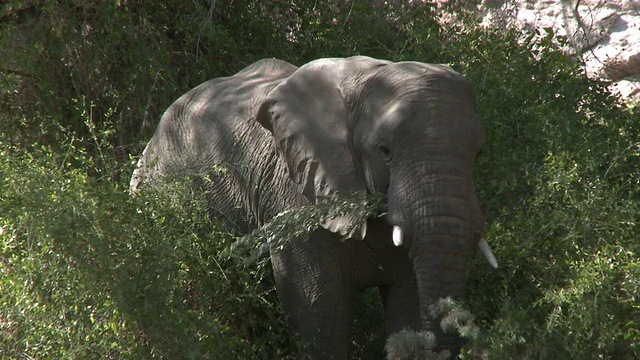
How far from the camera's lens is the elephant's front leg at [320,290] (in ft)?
17.5

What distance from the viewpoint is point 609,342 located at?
4.65m

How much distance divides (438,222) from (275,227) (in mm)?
883

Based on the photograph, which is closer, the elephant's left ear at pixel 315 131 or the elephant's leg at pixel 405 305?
the elephant's left ear at pixel 315 131

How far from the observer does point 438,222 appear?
465 centimetres

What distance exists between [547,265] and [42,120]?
12.9 ft

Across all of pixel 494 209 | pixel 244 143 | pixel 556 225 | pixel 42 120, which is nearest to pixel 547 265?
pixel 556 225

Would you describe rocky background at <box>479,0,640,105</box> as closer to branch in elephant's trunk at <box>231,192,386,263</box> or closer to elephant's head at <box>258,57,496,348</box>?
elephant's head at <box>258,57,496,348</box>

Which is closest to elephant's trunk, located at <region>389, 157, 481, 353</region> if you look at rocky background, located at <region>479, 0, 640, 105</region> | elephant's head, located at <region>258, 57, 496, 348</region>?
Result: elephant's head, located at <region>258, 57, 496, 348</region>

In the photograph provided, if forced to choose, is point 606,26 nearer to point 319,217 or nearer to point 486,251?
point 486,251

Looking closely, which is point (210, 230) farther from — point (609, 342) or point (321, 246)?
point (609, 342)

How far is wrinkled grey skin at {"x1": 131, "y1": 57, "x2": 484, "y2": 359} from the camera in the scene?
472cm

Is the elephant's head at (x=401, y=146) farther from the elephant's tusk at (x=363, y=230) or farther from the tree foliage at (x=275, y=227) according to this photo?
the tree foliage at (x=275, y=227)

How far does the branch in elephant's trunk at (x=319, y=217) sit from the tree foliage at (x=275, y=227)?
0.26 metres

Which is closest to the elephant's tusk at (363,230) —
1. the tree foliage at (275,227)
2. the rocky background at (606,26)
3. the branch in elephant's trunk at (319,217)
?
the branch in elephant's trunk at (319,217)
